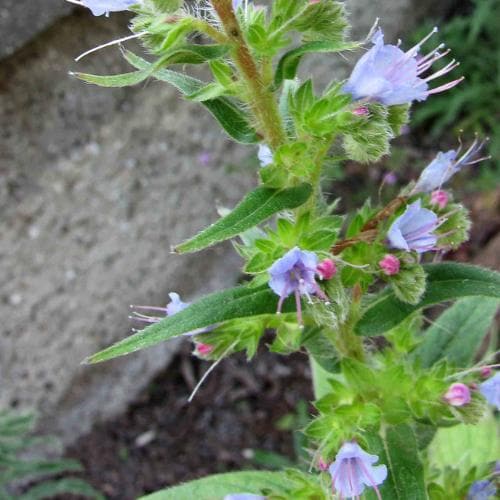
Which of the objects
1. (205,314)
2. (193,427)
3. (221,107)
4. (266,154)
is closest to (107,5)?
(221,107)

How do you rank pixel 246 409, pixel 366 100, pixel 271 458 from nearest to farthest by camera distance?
pixel 366 100 → pixel 271 458 → pixel 246 409

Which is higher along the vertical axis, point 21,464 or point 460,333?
point 460,333

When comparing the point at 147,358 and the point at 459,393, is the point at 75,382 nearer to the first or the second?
the point at 147,358

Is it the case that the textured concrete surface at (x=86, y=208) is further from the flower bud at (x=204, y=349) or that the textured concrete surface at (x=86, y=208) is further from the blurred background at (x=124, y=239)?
the flower bud at (x=204, y=349)

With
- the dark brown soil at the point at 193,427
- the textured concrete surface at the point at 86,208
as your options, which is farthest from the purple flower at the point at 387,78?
the dark brown soil at the point at 193,427

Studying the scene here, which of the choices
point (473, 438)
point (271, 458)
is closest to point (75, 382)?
point (271, 458)

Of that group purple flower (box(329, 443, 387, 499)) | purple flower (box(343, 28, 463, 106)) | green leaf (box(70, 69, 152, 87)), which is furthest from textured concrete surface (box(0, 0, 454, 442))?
purple flower (box(329, 443, 387, 499))

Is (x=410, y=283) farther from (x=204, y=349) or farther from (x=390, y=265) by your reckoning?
(x=204, y=349)
